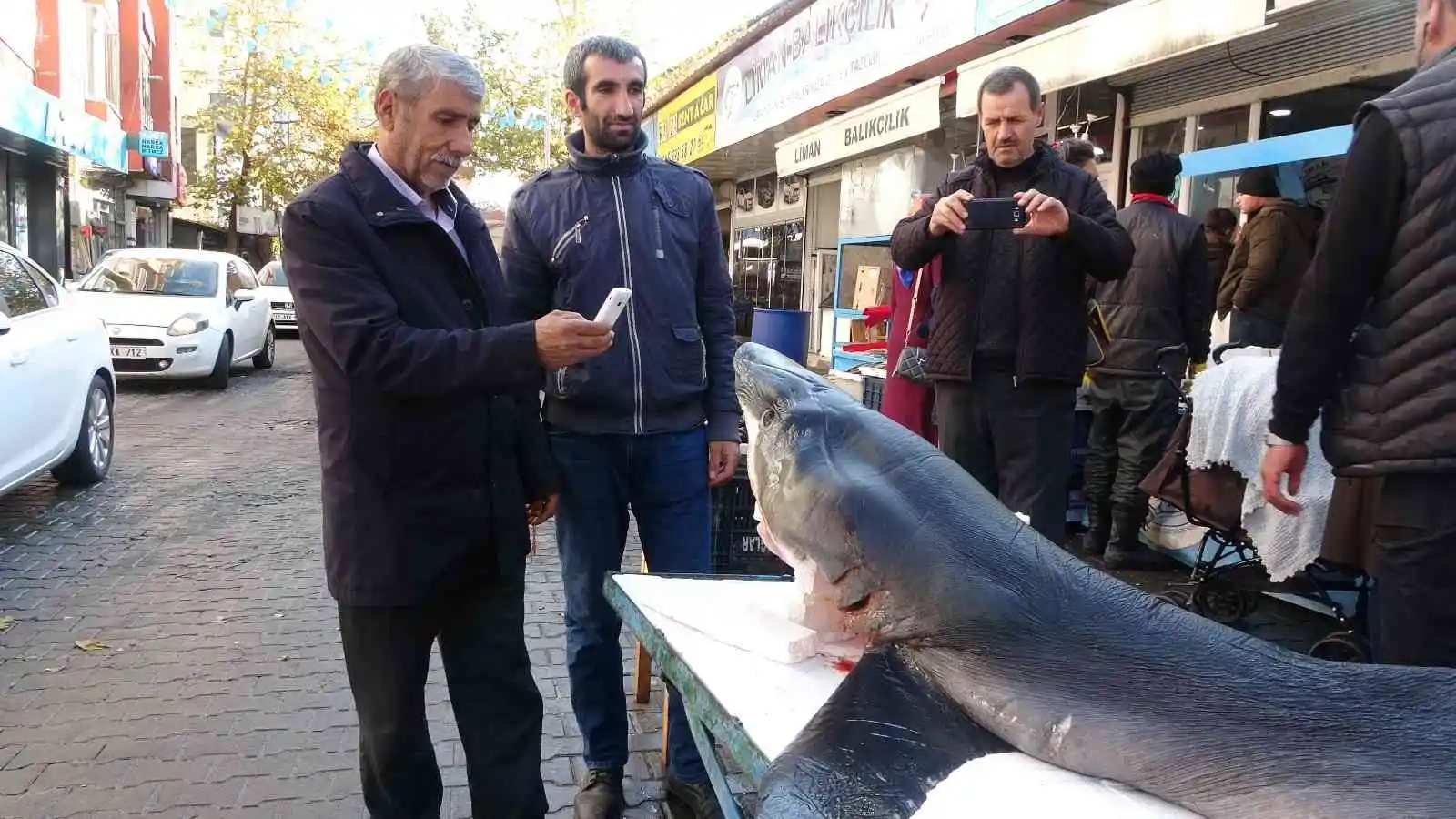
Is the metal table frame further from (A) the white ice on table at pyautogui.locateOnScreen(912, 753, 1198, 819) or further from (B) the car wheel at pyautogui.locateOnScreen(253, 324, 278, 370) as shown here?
(B) the car wheel at pyautogui.locateOnScreen(253, 324, 278, 370)

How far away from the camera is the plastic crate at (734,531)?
12.7ft

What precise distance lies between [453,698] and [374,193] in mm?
1181

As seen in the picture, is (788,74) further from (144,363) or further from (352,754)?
(352,754)

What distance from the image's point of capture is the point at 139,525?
19.8 feet

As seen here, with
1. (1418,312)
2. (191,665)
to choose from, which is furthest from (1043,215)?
(191,665)

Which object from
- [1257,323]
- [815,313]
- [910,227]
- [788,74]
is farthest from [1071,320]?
[815,313]

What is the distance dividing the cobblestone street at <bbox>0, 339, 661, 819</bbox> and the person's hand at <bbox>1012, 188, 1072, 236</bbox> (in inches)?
80.5

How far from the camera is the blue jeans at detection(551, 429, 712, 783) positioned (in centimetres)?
280

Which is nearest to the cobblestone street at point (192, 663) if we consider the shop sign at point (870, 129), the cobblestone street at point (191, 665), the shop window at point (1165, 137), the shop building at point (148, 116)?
the cobblestone street at point (191, 665)

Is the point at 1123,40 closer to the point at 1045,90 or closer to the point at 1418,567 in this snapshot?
the point at 1045,90

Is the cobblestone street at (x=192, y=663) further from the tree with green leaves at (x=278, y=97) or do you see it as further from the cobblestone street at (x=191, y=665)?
the tree with green leaves at (x=278, y=97)

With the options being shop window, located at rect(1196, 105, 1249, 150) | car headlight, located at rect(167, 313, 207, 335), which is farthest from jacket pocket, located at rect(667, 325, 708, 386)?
car headlight, located at rect(167, 313, 207, 335)

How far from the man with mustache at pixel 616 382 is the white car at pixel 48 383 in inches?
166

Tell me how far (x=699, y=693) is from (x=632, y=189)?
1.64 metres
